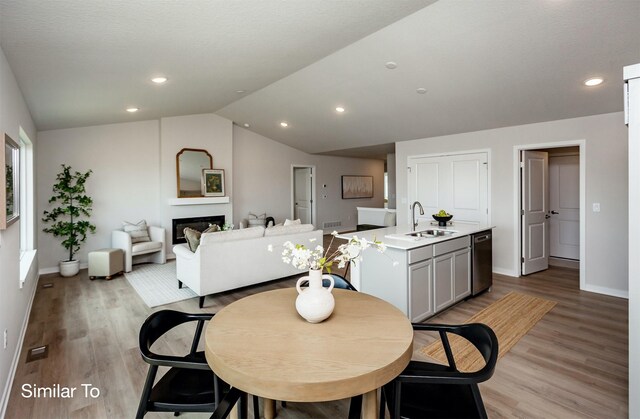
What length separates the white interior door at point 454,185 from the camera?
5.49 meters

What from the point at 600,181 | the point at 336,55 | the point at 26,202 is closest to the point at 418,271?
the point at 336,55

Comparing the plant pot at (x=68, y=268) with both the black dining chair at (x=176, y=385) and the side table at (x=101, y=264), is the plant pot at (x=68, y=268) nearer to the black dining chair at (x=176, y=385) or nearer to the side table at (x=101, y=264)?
the side table at (x=101, y=264)

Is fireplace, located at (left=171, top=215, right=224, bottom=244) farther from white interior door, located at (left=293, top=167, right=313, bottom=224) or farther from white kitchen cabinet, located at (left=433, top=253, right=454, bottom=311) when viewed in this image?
white kitchen cabinet, located at (left=433, top=253, right=454, bottom=311)

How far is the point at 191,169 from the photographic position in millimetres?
6938

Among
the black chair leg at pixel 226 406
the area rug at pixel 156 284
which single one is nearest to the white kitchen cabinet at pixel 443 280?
the black chair leg at pixel 226 406

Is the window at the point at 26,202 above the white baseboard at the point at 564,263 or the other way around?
above

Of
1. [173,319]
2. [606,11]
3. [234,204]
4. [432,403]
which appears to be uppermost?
[606,11]

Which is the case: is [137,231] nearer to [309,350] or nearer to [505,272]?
[309,350]

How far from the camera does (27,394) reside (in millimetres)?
2225

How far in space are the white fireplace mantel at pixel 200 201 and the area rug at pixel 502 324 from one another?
549 centimetres

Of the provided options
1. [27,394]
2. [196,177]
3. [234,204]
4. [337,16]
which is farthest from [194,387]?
[234,204]

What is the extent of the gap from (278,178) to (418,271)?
20.0 ft

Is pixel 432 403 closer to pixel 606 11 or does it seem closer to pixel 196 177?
pixel 606 11

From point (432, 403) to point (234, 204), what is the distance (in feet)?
22.8
